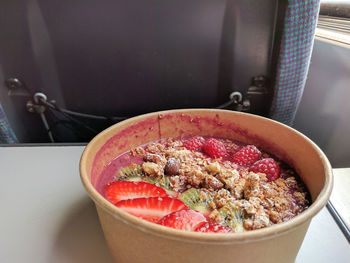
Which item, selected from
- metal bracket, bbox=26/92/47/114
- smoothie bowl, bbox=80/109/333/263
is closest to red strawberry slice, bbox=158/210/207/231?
smoothie bowl, bbox=80/109/333/263

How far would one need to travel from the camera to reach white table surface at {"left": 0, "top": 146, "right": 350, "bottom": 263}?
57 cm

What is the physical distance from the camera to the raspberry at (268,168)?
638 mm

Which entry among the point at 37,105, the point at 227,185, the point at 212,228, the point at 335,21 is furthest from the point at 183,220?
the point at 335,21

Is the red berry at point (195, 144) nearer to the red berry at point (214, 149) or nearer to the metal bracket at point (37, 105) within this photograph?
the red berry at point (214, 149)

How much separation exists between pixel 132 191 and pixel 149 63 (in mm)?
411

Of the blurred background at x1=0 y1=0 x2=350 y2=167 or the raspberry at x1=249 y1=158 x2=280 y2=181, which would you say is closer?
the raspberry at x1=249 y1=158 x2=280 y2=181

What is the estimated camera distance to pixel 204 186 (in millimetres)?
605

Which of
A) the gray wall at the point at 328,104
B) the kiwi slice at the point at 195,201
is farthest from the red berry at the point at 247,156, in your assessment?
the gray wall at the point at 328,104

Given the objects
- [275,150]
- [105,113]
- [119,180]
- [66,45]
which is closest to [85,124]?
[105,113]

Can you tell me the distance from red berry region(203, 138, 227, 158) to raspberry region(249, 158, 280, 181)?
0.28 feet

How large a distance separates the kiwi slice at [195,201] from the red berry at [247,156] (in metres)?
0.15

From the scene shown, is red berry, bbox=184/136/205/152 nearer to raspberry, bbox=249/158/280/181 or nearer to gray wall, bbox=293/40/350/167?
raspberry, bbox=249/158/280/181

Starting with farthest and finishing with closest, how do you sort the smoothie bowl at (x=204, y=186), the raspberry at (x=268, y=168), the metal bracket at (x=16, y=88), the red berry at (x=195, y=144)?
the metal bracket at (x=16, y=88), the red berry at (x=195, y=144), the raspberry at (x=268, y=168), the smoothie bowl at (x=204, y=186)

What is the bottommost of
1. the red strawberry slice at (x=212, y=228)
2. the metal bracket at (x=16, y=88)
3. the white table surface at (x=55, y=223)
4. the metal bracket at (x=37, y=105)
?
the white table surface at (x=55, y=223)
